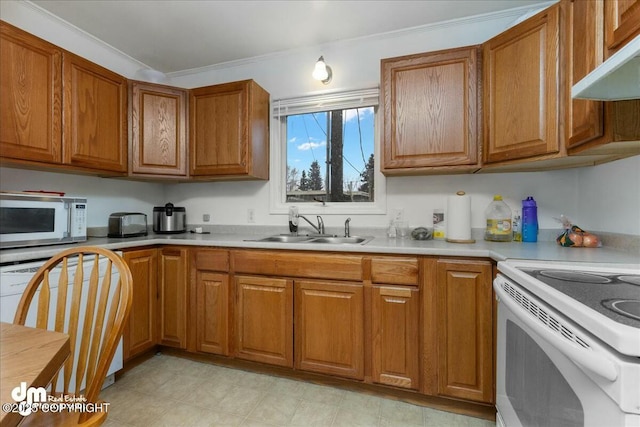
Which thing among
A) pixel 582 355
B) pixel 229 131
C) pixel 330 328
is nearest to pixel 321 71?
pixel 229 131

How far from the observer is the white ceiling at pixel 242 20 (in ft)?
6.34

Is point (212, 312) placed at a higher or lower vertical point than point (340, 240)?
lower

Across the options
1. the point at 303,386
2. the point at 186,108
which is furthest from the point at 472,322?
the point at 186,108

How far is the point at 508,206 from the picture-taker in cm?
198

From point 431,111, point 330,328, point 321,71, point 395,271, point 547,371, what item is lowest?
point 330,328

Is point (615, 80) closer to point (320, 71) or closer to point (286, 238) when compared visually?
point (320, 71)

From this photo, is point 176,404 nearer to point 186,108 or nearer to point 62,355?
point 62,355

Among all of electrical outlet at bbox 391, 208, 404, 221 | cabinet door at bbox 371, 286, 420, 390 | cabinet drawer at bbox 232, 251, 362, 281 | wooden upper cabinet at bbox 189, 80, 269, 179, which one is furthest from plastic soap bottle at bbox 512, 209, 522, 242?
wooden upper cabinet at bbox 189, 80, 269, 179

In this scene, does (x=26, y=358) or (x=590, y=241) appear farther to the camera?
(x=590, y=241)

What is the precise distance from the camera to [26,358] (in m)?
0.60

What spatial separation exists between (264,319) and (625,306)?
170 centimetres

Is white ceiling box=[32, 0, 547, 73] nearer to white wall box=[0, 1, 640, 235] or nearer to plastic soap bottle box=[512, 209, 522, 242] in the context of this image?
white wall box=[0, 1, 640, 235]

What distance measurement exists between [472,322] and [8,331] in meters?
1.82

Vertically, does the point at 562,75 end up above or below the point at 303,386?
above
